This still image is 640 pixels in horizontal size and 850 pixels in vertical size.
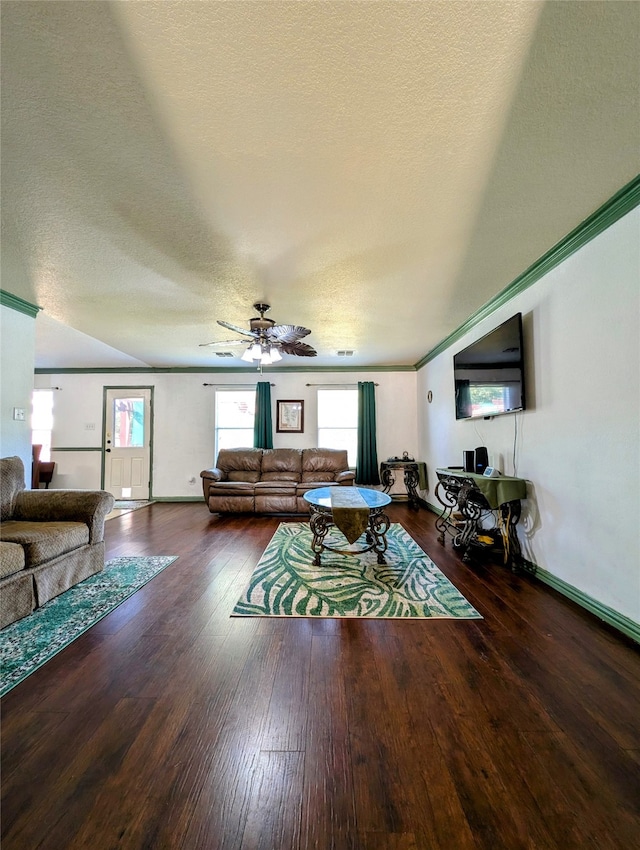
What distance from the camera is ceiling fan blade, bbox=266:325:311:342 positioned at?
3.21 metres

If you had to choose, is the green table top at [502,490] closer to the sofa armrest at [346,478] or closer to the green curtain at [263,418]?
the sofa armrest at [346,478]

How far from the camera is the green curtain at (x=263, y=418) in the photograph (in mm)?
6145

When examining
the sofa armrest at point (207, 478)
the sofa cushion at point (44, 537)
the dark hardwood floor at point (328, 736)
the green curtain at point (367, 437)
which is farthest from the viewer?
the green curtain at point (367, 437)

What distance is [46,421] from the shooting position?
633cm

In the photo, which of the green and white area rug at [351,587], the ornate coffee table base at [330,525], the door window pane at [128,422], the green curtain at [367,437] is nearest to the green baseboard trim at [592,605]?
the green and white area rug at [351,587]

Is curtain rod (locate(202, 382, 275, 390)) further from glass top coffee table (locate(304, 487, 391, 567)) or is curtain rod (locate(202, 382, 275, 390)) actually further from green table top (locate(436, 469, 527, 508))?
green table top (locate(436, 469, 527, 508))

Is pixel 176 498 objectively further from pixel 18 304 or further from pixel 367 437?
pixel 18 304

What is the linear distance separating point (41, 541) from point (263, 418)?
4122 millimetres

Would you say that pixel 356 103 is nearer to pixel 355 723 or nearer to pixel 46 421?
pixel 355 723

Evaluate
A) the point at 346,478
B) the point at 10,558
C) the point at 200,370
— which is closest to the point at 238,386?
the point at 200,370

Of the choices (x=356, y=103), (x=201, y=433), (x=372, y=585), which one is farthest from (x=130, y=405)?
(x=356, y=103)

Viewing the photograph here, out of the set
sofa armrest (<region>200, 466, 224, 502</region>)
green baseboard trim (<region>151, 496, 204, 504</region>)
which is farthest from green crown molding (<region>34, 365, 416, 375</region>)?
green baseboard trim (<region>151, 496, 204, 504</region>)

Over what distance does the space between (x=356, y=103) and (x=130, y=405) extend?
629cm

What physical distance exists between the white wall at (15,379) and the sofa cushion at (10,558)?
1551 mm
